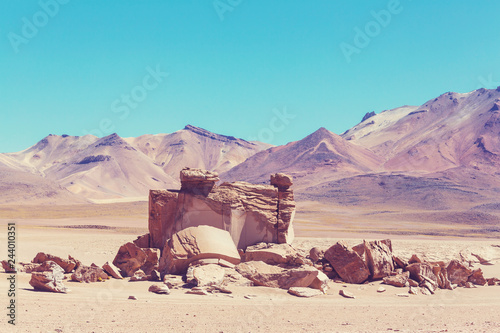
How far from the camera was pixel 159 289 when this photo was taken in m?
11.6

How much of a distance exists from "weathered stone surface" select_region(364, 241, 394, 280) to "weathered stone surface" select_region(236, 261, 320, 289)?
2210 mm

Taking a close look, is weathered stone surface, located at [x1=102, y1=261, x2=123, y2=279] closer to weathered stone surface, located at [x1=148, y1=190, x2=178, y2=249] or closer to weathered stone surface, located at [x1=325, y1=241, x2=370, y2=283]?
weathered stone surface, located at [x1=148, y1=190, x2=178, y2=249]

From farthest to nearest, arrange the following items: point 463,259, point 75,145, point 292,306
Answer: point 75,145 < point 463,259 < point 292,306

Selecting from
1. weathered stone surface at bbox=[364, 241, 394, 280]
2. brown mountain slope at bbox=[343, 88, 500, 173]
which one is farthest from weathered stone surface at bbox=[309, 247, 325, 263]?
brown mountain slope at bbox=[343, 88, 500, 173]

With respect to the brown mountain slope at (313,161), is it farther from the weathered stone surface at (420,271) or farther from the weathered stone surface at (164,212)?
the weathered stone surface at (420,271)

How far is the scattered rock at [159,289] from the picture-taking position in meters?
11.5

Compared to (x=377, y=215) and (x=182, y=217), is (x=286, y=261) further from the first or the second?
(x=377, y=215)

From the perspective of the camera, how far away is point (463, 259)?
19359mm

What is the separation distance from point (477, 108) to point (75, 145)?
12178 cm

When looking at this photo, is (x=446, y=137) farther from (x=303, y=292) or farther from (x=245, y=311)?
(x=245, y=311)

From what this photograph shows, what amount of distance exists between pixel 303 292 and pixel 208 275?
2348 mm

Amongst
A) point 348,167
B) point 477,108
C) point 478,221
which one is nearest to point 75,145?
point 348,167

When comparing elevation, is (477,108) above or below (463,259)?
above

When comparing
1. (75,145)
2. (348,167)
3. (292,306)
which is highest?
(75,145)
